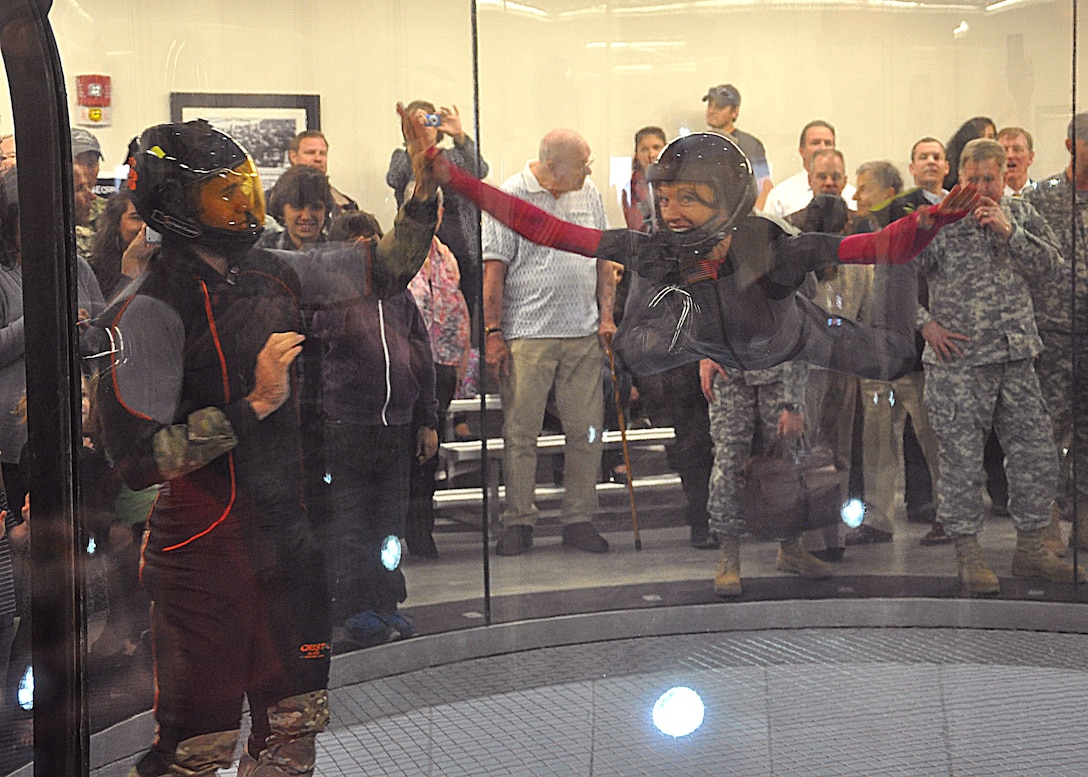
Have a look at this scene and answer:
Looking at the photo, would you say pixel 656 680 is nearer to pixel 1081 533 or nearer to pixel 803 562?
pixel 803 562

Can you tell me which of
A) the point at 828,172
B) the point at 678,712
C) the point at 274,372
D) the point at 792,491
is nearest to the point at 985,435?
the point at 792,491

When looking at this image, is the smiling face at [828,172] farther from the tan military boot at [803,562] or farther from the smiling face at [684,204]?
the tan military boot at [803,562]

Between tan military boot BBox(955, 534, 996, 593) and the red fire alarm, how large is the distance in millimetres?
1025

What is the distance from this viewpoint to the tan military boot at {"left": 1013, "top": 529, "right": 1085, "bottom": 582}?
1.34 metres

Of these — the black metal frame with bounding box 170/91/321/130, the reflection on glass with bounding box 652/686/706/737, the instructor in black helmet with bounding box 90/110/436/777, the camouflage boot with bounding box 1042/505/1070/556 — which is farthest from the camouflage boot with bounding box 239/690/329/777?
the camouflage boot with bounding box 1042/505/1070/556

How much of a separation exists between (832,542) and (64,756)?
89 centimetres

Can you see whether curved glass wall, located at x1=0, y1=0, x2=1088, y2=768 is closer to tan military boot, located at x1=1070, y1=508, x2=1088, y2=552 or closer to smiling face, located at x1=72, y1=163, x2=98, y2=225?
smiling face, located at x1=72, y1=163, x2=98, y2=225

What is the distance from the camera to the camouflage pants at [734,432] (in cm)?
126

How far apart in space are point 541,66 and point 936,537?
2.19 feet

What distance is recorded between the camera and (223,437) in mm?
1203

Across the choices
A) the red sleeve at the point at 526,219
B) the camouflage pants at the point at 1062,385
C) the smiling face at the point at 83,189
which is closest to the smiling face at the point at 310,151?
the red sleeve at the point at 526,219

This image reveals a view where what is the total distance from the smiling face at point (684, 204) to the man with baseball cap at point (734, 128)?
49mm

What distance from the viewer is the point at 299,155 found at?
1.19 metres

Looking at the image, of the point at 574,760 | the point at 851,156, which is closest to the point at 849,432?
the point at 851,156
